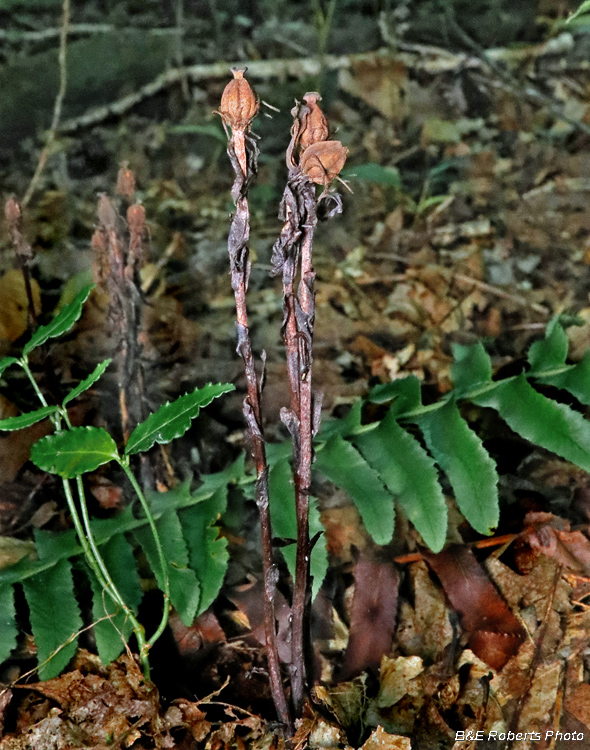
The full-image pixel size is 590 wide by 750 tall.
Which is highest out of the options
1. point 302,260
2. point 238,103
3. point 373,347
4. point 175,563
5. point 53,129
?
point 53,129

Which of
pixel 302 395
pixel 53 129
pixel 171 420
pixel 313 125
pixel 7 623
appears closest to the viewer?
pixel 313 125

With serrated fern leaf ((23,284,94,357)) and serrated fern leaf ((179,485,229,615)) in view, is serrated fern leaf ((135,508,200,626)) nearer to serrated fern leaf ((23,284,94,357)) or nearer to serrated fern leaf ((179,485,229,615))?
serrated fern leaf ((179,485,229,615))

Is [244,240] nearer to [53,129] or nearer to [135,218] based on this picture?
[135,218]

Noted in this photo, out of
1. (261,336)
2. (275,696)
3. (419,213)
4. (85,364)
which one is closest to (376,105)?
(419,213)

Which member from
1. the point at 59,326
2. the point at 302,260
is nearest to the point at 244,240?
the point at 302,260

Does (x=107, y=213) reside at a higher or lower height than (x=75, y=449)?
higher

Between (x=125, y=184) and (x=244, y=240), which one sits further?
(x=125, y=184)
